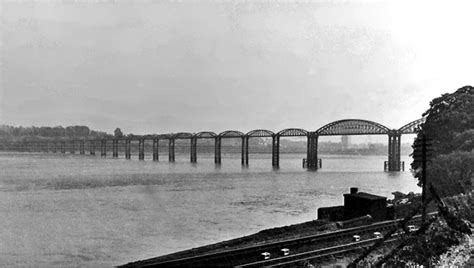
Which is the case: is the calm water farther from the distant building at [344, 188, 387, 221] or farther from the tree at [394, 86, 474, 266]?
the tree at [394, 86, 474, 266]

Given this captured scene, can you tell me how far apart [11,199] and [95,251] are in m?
36.3

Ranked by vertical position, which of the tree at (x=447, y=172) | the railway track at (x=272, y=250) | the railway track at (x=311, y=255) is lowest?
the railway track at (x=272, y=250)

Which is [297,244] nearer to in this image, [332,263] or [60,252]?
[332,263]

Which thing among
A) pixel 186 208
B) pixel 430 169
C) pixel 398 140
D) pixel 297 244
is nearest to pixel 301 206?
pixel 186 208

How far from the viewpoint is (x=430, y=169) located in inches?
1668

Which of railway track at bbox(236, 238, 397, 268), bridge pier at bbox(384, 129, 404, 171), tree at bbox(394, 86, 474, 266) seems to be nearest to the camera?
railway track at bbox(236, 238, 397, 268)

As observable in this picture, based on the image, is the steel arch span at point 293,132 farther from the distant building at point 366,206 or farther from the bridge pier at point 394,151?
the distant building at point 366,206

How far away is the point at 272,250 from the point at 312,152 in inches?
6192

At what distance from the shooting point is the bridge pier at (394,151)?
16062 cm

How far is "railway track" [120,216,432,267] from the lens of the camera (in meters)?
19.8

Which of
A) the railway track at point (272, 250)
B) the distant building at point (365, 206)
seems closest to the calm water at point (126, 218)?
the distant building at point (365, 206)

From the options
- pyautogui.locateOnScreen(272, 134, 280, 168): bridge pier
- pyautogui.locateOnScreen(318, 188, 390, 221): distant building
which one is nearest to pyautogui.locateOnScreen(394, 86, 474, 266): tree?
pyautogui.locateOnScreen(318, 188, 390, 221): distant building

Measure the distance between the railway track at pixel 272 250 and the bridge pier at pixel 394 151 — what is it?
13832 centimetres

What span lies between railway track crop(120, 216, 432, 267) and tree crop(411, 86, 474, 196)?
12655 millimetres
